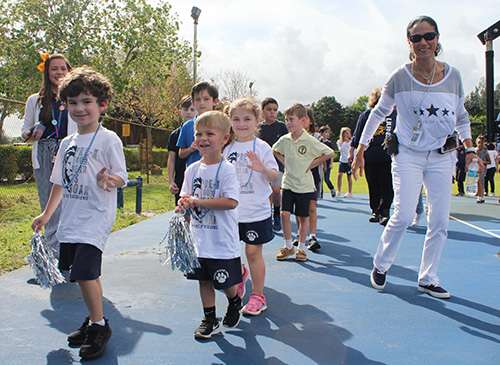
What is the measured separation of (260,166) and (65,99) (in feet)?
4.82

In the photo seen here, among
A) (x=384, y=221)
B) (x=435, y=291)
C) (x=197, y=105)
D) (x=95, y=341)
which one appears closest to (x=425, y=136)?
(x=435, y=291)

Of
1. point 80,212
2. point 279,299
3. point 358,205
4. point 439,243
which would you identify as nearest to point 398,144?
point 439,243

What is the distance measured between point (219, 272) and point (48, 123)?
2622 millimetres

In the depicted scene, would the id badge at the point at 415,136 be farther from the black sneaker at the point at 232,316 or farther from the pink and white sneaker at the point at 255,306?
the black sneaker at the point at 232,316

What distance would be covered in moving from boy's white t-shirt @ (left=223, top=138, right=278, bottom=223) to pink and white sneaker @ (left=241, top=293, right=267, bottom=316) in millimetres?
611

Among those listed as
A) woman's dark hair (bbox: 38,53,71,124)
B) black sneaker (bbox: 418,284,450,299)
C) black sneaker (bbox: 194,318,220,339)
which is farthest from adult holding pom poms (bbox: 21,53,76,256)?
black sneaker (bbox: 418,284,450,299)

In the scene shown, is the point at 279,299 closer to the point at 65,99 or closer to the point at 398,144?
the point at 398,144

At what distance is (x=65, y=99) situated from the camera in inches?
120

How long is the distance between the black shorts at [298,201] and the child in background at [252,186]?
1.79 meters

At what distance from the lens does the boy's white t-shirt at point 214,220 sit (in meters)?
3.13

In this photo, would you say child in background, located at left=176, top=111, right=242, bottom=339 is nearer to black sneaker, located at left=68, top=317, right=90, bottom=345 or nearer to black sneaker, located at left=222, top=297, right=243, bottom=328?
black sneaker, located at left=222, top=297, right=243, bottom=328

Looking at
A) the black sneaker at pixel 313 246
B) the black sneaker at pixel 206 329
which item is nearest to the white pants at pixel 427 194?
the black sneaker at pixel 206 329

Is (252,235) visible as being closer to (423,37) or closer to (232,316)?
(232,316)

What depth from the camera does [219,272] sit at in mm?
3127
